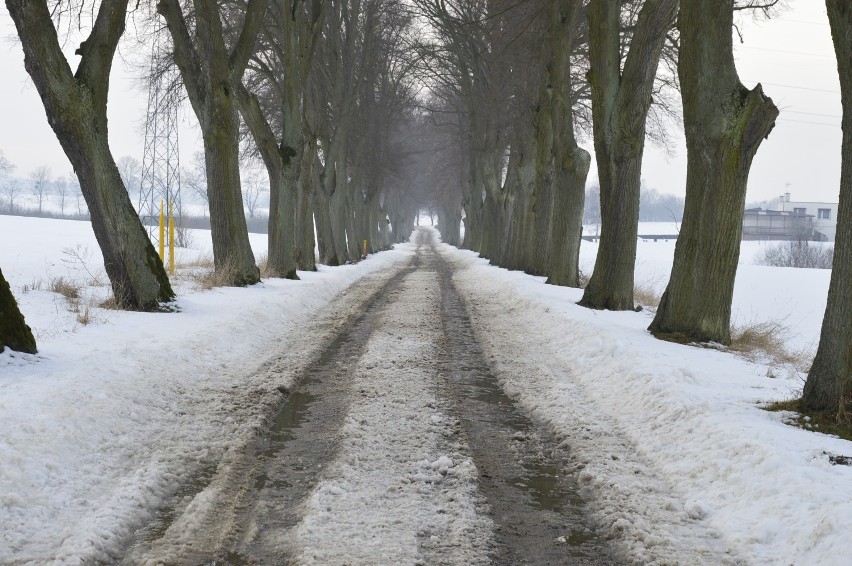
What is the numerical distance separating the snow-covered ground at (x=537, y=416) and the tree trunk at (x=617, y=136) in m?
2.38

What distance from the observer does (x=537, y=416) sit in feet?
19.6

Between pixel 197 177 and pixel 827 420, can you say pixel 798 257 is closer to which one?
pixel 827 420

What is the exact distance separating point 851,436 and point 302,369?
16.1 feet

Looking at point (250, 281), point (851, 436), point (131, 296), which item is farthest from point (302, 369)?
point (250, 281)

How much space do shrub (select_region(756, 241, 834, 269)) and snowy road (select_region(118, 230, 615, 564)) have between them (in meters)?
43.8

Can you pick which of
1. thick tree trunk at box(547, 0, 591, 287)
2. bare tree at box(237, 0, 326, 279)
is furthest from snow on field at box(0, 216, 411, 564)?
thick tree trunk at box(547, 0, 591, 287)

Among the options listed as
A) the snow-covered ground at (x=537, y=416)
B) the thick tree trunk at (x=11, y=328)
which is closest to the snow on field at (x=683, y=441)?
the snow-covered ground at (x=537, y=416)

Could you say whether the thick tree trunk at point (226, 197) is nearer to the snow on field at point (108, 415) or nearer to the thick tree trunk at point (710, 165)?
the snow on field at point (108, 415)

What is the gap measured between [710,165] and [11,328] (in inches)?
308

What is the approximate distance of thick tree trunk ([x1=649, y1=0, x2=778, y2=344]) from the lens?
8828 millimetres

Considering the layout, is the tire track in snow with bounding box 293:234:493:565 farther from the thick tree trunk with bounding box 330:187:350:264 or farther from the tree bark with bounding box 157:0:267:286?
the thick tree trunk with bounding box 330:187:350:264

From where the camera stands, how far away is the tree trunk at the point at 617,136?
39.4 feet

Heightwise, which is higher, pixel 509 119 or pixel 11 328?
pixel 509 119

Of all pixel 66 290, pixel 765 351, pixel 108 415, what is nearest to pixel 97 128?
pixel 66 290
